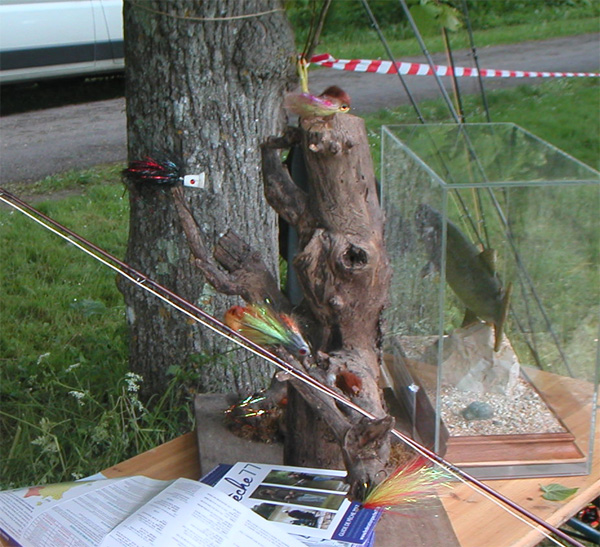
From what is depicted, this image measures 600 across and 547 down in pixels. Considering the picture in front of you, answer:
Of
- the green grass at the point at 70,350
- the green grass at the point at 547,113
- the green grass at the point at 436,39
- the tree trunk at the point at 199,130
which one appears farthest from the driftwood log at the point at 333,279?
the green grass at the point at 436,39

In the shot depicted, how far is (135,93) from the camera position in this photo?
7.53ft

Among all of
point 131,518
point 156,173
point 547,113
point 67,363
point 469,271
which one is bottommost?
point 67,363

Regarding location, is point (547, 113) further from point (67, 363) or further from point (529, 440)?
point (529, 440)

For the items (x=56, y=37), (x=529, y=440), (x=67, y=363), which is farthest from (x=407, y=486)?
(x=56, y=37)

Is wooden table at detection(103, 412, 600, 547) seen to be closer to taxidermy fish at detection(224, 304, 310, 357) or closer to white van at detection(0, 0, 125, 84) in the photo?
taxidermy fish at detection(224, 304, 310, 357)

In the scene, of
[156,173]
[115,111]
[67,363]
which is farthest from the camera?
[115,111]

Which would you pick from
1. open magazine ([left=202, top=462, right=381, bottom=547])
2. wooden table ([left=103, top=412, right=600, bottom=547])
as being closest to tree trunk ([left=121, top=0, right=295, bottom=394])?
wooden table ([left=103, top=412, right=600, bottom=547])

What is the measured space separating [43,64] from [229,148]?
4.16 m

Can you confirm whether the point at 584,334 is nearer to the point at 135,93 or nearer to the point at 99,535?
the point at 99,535

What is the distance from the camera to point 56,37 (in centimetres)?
580

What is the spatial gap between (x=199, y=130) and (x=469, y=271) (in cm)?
102

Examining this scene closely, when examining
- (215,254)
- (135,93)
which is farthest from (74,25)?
(215,254)

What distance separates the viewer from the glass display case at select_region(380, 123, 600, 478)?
1539mm

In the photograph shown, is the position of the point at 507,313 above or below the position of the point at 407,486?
above
